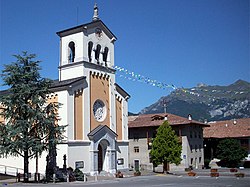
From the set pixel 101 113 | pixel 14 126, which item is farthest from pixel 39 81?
pixel 101 113

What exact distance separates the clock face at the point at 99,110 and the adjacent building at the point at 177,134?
15101 mm

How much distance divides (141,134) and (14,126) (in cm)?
3053

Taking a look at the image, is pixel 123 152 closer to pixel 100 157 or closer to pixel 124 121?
pixel 100 157

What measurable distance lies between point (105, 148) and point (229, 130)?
108ft

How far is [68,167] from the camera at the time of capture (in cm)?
3850

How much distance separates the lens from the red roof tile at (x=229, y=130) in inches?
2639

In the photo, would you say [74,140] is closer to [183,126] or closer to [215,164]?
[183,126]

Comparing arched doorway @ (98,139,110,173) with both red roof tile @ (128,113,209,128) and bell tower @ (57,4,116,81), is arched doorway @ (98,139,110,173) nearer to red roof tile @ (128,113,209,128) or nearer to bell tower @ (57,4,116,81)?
bell tower @ (57,4,116,81)

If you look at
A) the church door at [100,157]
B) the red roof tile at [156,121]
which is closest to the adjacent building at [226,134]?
the red roof tile at [156,121]

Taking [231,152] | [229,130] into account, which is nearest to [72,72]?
[231,152]

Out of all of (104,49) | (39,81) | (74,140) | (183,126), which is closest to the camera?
(39,81)

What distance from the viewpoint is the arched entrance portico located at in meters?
42.6

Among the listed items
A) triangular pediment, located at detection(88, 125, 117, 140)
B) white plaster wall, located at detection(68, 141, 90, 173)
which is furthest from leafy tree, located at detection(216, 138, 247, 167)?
white plaster wall, located at detection(68, 141, 90, 173)

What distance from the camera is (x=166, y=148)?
1859 inches
